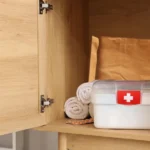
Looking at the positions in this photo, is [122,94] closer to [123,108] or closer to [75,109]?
[123,108]

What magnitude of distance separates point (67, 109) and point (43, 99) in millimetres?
156

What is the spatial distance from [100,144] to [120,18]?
65cm

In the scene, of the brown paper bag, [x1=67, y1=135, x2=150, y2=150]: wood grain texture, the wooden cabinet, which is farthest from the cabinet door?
the brown paper bag

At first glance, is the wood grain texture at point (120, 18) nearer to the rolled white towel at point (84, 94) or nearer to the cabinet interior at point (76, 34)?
the cabinet interior at point (76, 34)

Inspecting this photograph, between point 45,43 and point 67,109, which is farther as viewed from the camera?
point 67,109

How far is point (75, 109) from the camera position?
49.2 inches

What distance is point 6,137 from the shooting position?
1.65m

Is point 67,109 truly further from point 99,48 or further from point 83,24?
point 83,24

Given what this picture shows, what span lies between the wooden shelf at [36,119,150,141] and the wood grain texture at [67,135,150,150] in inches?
1.1

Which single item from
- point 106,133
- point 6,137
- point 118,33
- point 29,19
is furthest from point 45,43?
point 6,137

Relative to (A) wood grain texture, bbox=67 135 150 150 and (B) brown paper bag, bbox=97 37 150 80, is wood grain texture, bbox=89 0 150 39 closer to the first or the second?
(B) brown paper bag, bbox=97 37 150 80

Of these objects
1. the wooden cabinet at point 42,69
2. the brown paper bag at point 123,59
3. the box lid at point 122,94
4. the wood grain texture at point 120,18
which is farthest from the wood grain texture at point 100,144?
the wood grain texture at point 120,18

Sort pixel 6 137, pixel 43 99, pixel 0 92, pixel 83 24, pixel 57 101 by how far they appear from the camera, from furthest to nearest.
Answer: pixel 6 137
pixel 83 24
pixel 57 101
pixel 43 99
pixel 0 92

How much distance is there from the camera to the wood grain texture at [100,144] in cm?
101
